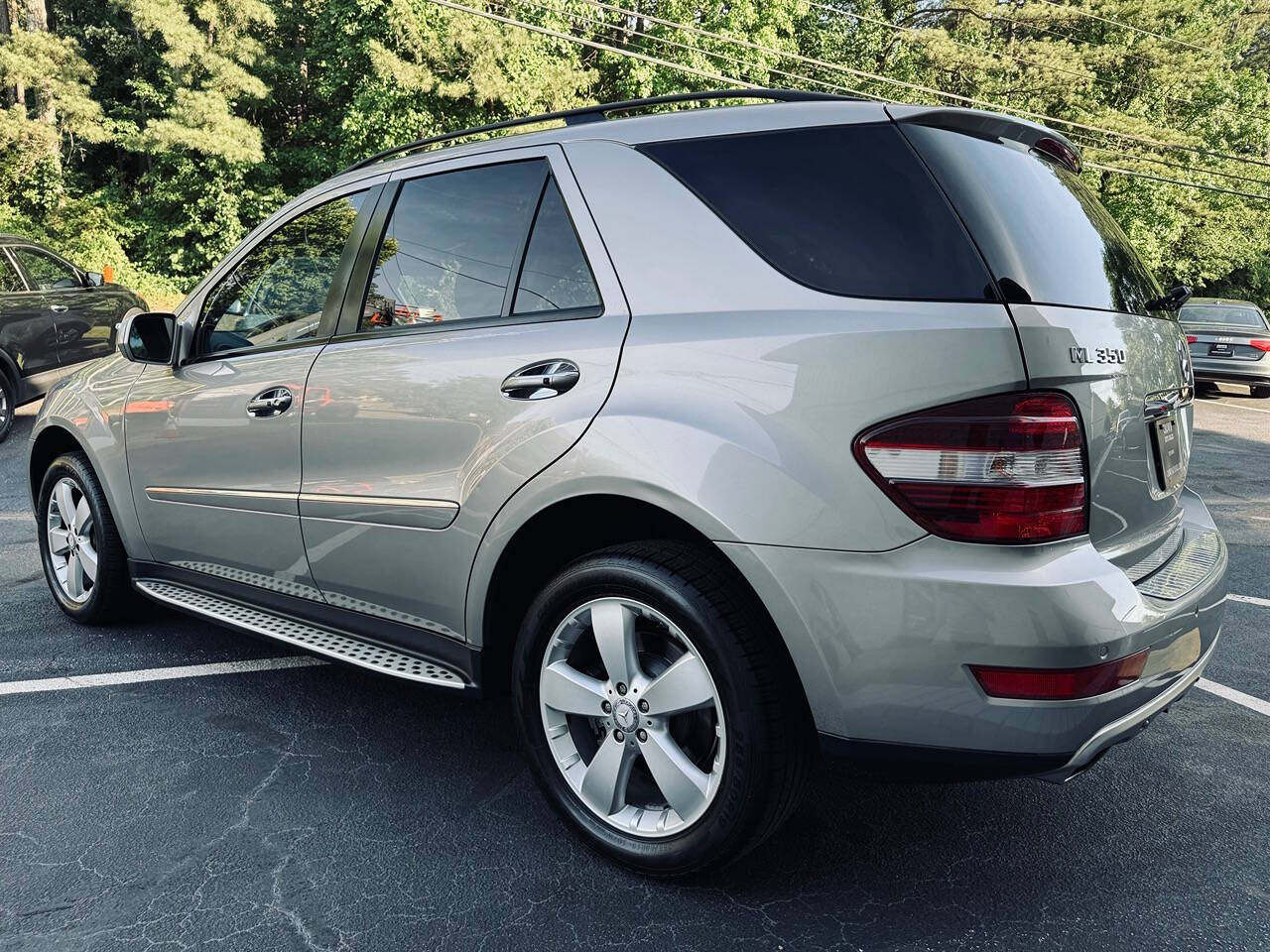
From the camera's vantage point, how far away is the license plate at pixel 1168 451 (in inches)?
97.7

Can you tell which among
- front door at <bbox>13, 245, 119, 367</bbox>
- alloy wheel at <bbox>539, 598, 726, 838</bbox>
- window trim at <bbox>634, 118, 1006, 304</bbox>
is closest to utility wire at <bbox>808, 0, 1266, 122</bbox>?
front door at <bbox>13, 245, 119, 367</bbox>

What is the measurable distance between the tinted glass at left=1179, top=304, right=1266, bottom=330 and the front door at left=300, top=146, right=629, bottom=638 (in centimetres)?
1667

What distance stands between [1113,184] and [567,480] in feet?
107

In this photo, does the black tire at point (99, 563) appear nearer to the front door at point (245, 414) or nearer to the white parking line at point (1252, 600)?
the front door at point (245, 414)

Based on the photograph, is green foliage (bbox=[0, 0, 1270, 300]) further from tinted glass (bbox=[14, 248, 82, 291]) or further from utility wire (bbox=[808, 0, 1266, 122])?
tinted glass (bbox=[14, 248, 82, 291])

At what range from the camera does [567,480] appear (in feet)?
8.16

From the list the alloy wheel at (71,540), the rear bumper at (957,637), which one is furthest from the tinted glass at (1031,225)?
the alloy wheel at (71,540)

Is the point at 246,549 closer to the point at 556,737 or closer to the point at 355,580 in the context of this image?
the point at 355,580

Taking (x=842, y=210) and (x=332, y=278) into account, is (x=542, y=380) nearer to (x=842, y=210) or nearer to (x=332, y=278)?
(x=842, y=210)

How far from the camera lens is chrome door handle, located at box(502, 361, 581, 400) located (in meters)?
2.53

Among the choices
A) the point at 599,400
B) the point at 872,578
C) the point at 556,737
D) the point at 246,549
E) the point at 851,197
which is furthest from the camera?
the point at 246,549

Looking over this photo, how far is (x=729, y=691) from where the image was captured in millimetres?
2279

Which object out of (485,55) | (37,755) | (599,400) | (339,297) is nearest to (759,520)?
(599,400)

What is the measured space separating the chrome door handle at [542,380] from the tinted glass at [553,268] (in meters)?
0.19
